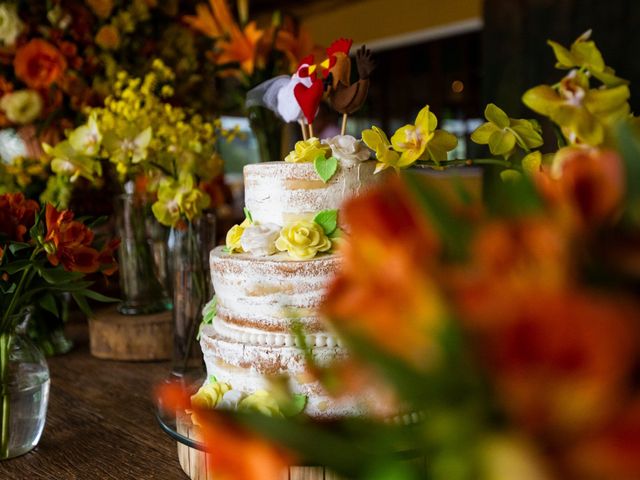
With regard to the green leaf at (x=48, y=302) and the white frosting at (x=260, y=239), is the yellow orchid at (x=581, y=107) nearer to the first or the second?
the white frosting at (x=260, y=239)

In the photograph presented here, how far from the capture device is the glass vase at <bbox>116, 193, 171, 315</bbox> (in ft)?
5.30

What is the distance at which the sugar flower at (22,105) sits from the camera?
6.08ft

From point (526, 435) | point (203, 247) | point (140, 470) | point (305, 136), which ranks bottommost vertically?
point (140, 470)

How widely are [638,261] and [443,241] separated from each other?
8 centimetres

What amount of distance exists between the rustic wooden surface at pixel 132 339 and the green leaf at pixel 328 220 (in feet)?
2.49

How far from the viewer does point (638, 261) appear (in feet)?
0.90

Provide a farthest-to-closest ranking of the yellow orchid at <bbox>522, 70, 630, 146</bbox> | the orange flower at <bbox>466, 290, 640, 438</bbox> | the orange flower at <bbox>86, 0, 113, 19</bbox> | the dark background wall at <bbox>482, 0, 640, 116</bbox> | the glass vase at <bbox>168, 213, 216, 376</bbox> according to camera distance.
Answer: the dark background wall at <bbox>482, 0, 640, 116</bbox>
the orange flower at <bbox>86, 0, 113, 19</bbox>
the glass vase at <bbox>168, 213, 216, 376</bbox>
the yellow orchid at <bbox>522, 70, 630, 146</bbox>
the orange flower at <bbox>466, 290, 640, 438</bbox>

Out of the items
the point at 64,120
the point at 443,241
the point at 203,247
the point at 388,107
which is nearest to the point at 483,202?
the point at 443,241

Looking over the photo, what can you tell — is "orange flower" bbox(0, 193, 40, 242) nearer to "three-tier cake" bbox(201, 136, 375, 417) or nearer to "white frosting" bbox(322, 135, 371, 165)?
"three-tier cake" bbox(201, 136, 375, 417)

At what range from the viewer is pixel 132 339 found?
155 centimetres

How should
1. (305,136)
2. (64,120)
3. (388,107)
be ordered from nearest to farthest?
(305,136)
(64,120)
(388,107)

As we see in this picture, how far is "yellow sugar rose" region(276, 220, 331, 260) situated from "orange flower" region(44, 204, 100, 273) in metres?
0.31

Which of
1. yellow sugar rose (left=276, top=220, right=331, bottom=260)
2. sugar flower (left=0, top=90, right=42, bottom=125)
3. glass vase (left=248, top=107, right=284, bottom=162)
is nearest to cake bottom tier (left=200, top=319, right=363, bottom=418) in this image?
yellow sugar rose (left=276, top=220, right=331, bottom=260)

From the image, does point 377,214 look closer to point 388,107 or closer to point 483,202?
point 483,202
